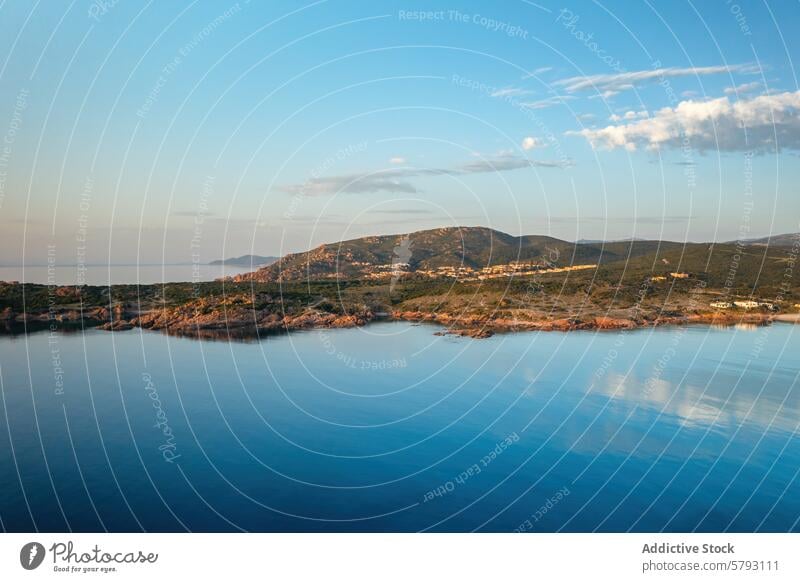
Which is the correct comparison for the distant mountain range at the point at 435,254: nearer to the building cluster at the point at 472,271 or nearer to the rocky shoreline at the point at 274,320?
the building cluster at the point at 472,271

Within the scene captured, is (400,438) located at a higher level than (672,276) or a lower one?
lower

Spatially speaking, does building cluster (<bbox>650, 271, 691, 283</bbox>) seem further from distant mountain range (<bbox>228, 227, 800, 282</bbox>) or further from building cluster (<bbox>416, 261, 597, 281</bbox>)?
building cluster (<bbox>416, 261, 597, 281</bbox>)

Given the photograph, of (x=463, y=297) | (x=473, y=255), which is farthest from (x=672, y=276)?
(x=473, y=255)

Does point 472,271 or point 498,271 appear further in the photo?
point 472,271

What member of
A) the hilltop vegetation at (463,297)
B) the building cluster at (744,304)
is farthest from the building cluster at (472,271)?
the building cluster at (744,304)

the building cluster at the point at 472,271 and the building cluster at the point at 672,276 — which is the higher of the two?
the building cluster at the point at 472,271

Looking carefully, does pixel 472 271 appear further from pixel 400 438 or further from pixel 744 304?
pixel 400 438

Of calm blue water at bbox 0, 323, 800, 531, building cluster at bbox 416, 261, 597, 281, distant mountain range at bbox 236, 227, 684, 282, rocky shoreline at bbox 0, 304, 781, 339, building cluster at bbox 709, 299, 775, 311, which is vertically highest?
distant mountain range at bbox 236, 227, 684, 282

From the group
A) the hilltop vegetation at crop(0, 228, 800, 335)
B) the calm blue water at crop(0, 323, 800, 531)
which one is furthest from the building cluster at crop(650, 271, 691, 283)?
the calm blue water at crop(0, 323, 800, 531)

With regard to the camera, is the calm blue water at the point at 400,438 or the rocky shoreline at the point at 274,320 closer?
the calm blue water at the point at 400,438
